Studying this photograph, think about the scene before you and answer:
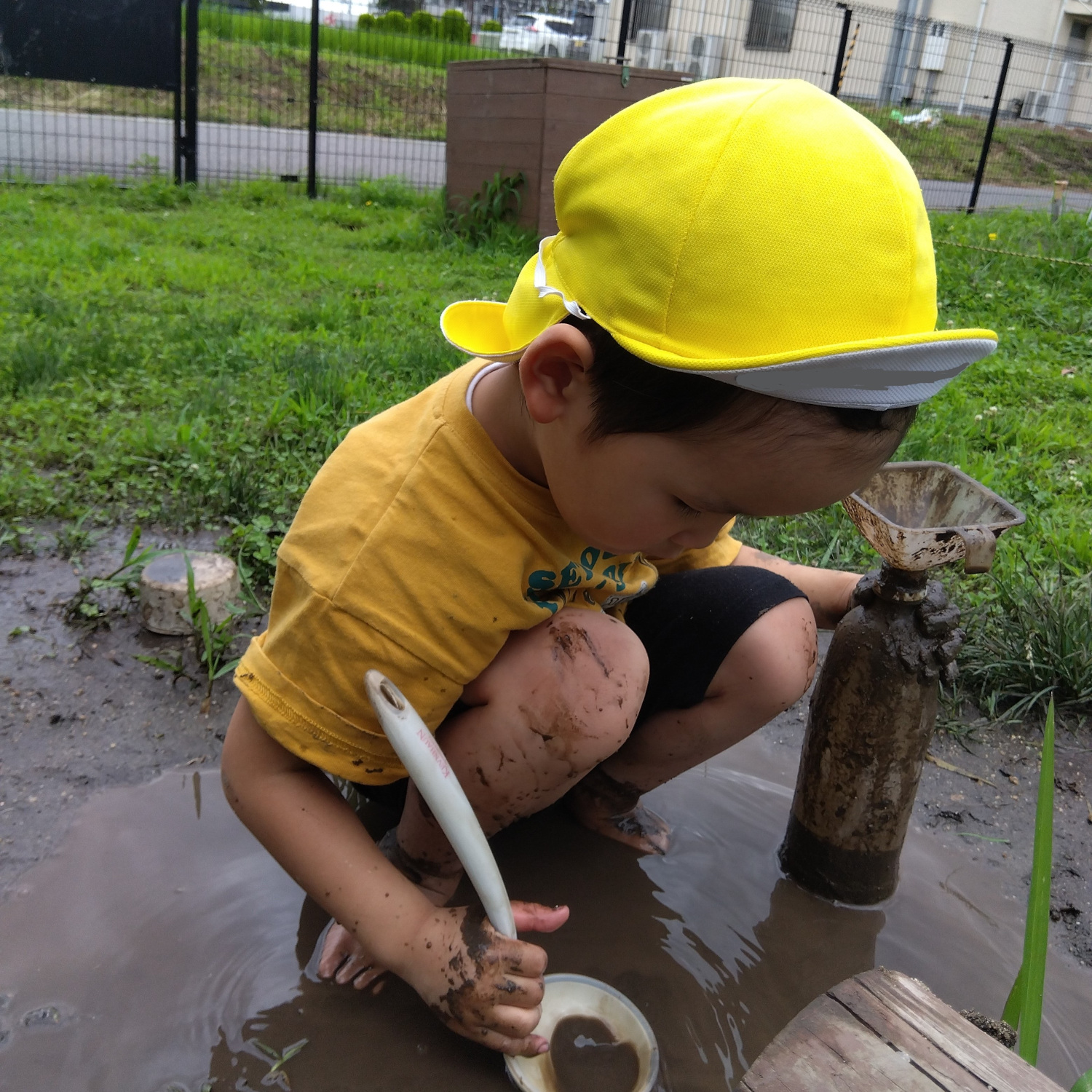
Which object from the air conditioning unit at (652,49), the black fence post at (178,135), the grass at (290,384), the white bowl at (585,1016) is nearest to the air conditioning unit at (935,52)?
the air conditioning unit at (652,49)

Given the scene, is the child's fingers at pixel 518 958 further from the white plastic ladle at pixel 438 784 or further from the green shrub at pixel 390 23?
the green shrub at pixel 390 23

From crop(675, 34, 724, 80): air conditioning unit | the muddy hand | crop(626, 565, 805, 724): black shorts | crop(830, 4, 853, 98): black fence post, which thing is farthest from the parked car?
the muddy hand

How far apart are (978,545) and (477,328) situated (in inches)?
27.8

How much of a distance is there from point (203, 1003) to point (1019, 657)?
1.71 metres

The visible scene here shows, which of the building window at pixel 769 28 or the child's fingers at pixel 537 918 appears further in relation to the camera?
the building window at pixel 769 28

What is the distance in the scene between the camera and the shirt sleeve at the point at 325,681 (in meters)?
1.23

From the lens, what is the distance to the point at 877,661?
4.84 ft

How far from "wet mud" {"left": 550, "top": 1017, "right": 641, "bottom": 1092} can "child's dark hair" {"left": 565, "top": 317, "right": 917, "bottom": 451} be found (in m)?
0.82

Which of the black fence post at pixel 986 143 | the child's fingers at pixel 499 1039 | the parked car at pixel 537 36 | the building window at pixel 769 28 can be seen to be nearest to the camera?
the child's fingers at pixel 499 1039

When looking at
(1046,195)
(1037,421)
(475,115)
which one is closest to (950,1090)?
(1037,421)

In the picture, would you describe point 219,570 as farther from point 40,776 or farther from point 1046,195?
point 1046,195

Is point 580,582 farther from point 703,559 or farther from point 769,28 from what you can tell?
point 769,28

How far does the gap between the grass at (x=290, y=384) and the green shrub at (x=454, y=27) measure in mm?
6997

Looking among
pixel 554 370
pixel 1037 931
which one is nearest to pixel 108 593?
pixel 554 370
